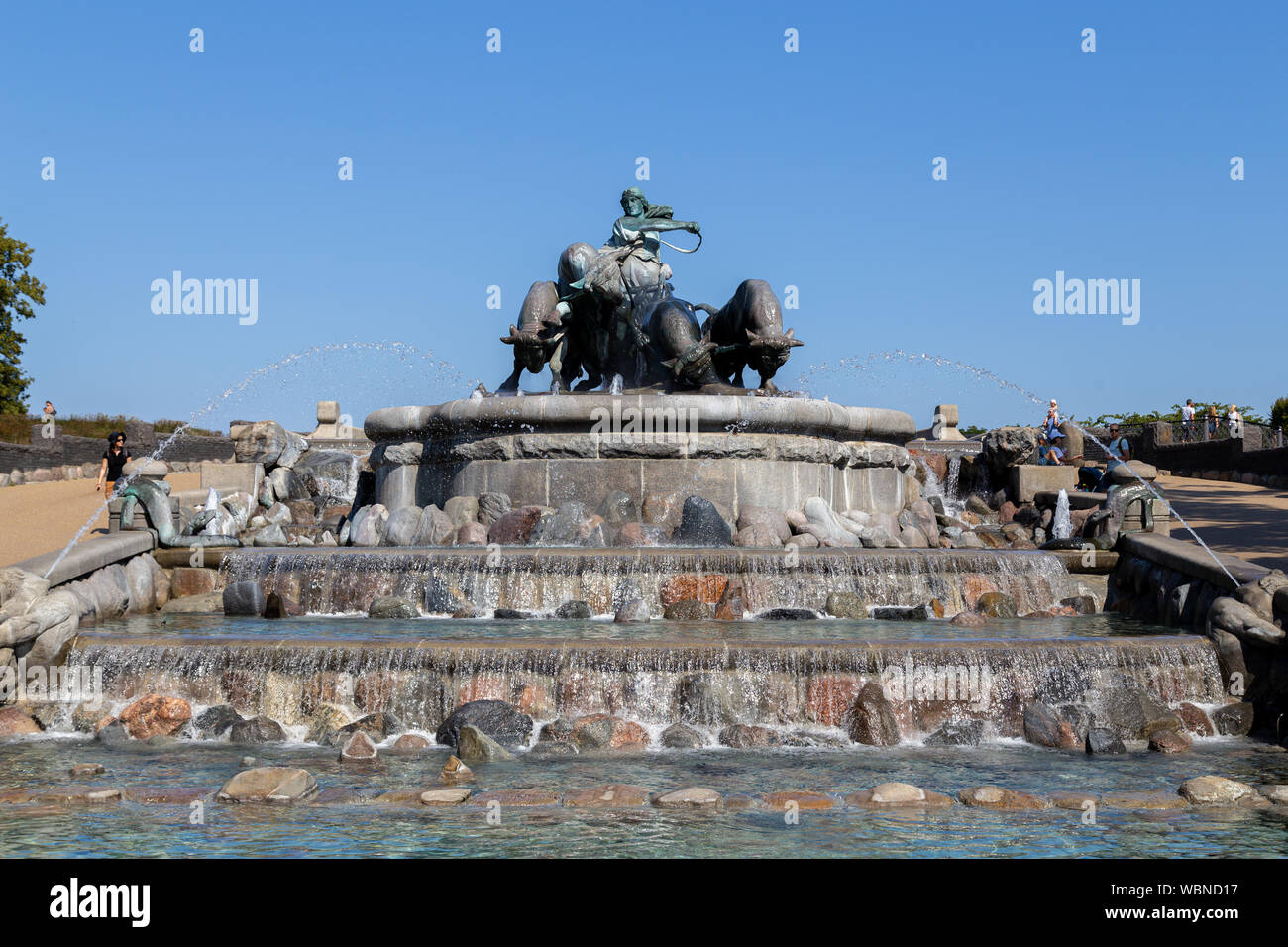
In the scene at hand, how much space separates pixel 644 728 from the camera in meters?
7.76

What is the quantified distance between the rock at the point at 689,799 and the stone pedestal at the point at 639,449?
8529 mm

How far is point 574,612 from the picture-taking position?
10773mm

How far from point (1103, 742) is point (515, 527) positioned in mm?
7782

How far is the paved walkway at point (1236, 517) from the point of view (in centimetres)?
1560

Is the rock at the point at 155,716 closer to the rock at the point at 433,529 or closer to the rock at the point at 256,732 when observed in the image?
the rock at the point at 256,732

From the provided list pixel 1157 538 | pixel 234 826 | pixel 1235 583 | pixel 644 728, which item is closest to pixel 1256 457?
pixel 1157 538

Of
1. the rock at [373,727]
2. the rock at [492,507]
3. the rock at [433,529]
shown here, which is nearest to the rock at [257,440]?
the rock at [433,529]

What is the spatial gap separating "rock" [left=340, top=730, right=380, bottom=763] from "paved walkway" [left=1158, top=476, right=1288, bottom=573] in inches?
403

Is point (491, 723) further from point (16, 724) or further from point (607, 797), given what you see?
point (16, 724)

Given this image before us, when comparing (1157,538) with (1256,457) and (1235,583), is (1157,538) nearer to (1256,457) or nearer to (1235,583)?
(1235,583)

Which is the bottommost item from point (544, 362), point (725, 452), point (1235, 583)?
point (1235, 583)

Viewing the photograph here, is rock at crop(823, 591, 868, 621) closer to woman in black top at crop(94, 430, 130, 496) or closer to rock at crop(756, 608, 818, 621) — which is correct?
rock at crop(756, 608, 818, 621)

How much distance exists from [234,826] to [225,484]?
15268 millimetres

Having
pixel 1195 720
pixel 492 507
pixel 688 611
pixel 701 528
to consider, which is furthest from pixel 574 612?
pixel 1195 720
